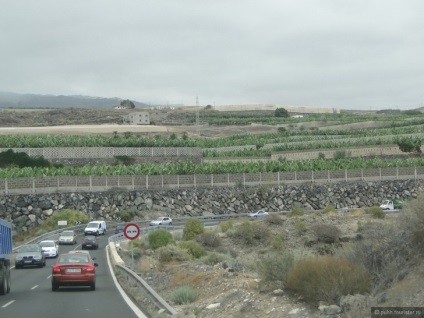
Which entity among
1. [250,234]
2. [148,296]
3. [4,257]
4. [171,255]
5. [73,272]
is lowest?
[250,234]

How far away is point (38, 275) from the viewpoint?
1469 inches

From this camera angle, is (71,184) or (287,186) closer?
(71,184)

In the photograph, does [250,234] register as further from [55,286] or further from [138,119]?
[138,119]

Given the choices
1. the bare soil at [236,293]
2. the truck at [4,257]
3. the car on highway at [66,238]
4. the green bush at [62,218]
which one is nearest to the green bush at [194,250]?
the bare soil at [236,293]

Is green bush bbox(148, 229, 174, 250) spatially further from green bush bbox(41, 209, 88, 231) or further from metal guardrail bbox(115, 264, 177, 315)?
green bush bbox(41, 209, 88, 231)

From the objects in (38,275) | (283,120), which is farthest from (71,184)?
(283,120)

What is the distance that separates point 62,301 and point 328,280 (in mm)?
10722

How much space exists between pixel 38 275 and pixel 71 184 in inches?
1367

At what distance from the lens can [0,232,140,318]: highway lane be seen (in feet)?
68.0

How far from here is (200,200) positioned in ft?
247

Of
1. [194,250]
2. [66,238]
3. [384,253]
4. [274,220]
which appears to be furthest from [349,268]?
[66,238]

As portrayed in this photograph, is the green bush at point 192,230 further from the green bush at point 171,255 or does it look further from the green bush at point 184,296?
the green bush at point 184,296

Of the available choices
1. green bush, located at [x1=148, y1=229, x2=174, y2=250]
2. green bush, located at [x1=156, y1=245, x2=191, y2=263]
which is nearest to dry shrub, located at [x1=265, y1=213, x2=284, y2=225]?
green bush, located at [x1=148, y1=229, x2=174, y2=250]

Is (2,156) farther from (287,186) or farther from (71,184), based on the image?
(287,186)
